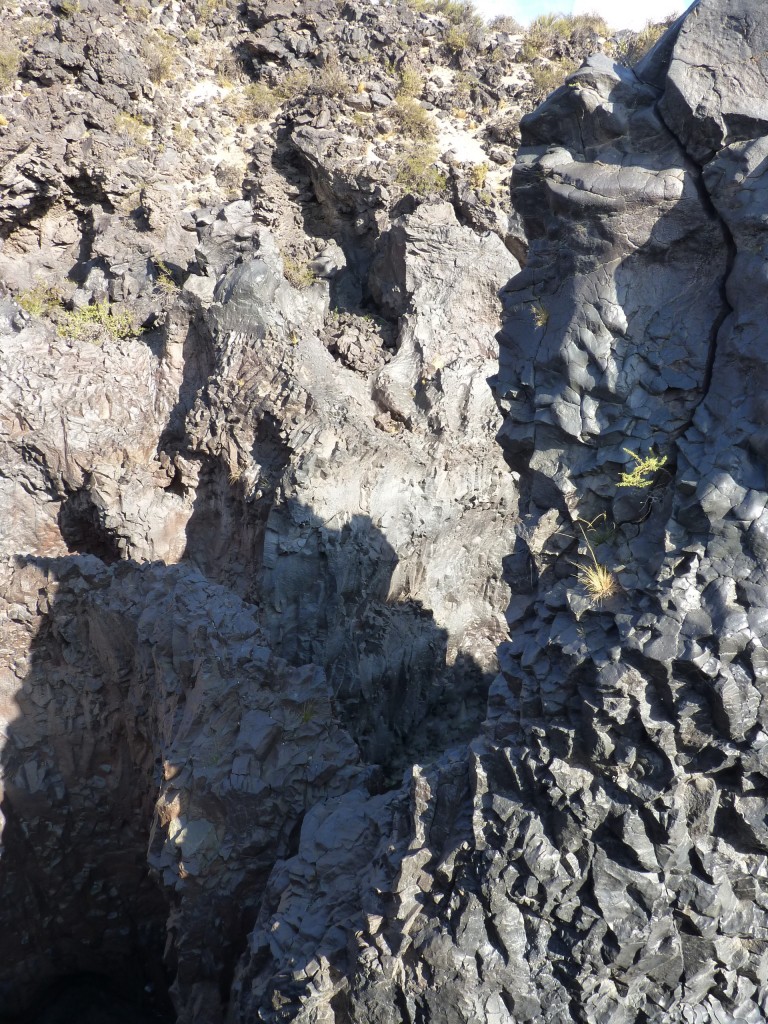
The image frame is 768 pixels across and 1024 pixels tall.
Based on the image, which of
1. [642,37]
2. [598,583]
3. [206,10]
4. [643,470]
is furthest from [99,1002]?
[642,37]

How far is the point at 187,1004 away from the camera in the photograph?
5.82 m

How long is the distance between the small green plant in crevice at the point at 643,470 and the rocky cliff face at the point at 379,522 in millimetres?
70

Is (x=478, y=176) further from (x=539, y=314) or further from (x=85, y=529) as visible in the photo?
(x=539, y=314)

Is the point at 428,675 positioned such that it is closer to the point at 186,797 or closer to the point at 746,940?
the point at 186,797

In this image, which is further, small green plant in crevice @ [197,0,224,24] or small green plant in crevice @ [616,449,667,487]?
small green plant in crevice @ [197,0,224,24]

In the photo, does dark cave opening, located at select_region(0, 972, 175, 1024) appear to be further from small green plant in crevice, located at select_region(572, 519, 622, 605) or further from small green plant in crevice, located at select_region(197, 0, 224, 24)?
small green plant in crevice, located at select_region(197, 0, 224, 24)

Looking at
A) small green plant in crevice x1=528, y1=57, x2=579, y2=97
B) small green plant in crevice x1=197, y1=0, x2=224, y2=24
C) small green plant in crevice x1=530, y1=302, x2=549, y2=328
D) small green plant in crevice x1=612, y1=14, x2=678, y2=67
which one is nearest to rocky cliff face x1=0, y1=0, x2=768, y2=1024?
small green plant in crevice x1=530, y1=302, x2=549, y2=328

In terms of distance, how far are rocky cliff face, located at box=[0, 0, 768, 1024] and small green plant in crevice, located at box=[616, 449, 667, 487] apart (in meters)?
0.07

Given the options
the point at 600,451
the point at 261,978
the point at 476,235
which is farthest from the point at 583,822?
the point at 476,235

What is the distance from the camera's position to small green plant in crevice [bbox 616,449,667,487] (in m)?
4.25

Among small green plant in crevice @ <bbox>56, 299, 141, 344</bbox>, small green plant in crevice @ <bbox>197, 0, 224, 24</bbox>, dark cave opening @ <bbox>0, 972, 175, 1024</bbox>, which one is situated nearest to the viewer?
dark cave opening @ <bbox>0, 972, 175, 1024</bbox>

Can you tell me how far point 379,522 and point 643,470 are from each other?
4.69 meters

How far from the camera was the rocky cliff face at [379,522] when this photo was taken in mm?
3941

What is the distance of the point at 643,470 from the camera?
4.28 m
